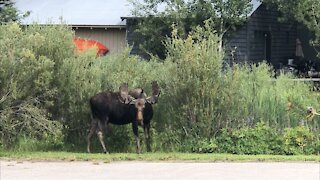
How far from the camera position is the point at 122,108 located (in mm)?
13297

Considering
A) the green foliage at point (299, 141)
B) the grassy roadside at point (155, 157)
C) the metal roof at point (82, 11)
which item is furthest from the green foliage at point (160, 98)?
the metal roof at point (82, 11)

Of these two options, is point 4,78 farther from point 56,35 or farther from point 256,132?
point 256,132

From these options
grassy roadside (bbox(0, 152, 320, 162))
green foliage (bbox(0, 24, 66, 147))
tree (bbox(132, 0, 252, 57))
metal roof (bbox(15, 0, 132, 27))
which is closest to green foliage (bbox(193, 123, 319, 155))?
grassy roadside (bbox(0, 152, 320, 162))

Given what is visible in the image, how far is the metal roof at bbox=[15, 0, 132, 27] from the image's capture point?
28.1 metres

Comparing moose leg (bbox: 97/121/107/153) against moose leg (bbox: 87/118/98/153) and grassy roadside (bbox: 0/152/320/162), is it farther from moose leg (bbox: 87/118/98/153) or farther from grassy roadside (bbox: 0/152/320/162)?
grassy roadside (bbox: 0/152/320/162)

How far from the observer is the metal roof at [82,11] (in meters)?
28.1

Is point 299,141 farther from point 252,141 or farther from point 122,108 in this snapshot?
point 122,108

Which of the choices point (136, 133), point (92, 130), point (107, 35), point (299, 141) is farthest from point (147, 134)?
point (107, 35)

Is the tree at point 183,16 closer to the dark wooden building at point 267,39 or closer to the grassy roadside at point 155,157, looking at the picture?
the dark wooden building at point 267,39

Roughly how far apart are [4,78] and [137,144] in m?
3.08

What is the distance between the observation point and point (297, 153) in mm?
13180

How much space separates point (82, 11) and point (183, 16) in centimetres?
711

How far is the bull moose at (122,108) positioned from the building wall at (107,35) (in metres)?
14.9

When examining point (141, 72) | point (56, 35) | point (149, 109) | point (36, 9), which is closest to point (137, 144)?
point (149, 109)
